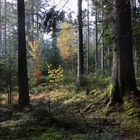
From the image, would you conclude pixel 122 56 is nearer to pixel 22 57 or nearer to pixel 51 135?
pixel 51 135

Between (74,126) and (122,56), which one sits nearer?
(74,126)

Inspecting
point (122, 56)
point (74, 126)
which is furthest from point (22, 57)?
point (74, 126)

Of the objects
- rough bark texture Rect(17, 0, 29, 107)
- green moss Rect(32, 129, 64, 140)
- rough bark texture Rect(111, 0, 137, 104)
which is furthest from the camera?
rough bark texture Rect(17, 0, 29, 107)

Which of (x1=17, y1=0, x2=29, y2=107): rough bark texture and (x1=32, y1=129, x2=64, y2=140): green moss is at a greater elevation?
(x1=17, y1=0, x2=29, y2=107): rough bark texture

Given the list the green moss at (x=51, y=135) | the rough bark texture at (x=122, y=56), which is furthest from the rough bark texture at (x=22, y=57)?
the green moss at (x=51, y=135)

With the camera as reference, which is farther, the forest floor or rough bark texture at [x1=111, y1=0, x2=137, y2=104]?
rough bark texture at [x1=111, y1=0, x2=137, y2=104]

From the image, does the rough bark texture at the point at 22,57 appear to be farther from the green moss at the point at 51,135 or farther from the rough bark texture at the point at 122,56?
the green moss at the point at 51,135

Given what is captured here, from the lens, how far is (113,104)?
11.2 m

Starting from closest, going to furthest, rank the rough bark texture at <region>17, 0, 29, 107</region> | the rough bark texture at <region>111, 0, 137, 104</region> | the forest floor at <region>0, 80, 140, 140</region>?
the forest floor at <region>0, 80, 140, 140</region>, the rough bark texture at <region>111, 0, 137, 104</region>, the rough bark texture at <region>17, 0, 29, 107</region>

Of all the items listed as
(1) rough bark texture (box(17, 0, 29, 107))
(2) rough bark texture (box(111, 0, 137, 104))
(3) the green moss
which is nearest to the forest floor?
(3) the green moss

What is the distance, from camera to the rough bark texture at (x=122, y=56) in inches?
443

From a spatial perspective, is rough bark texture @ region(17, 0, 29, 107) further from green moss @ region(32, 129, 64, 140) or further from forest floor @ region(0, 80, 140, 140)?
green moss @ region(32, 129, 64, 140)

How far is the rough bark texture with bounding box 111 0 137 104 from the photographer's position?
11.2 metres

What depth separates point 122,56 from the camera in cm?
1140
